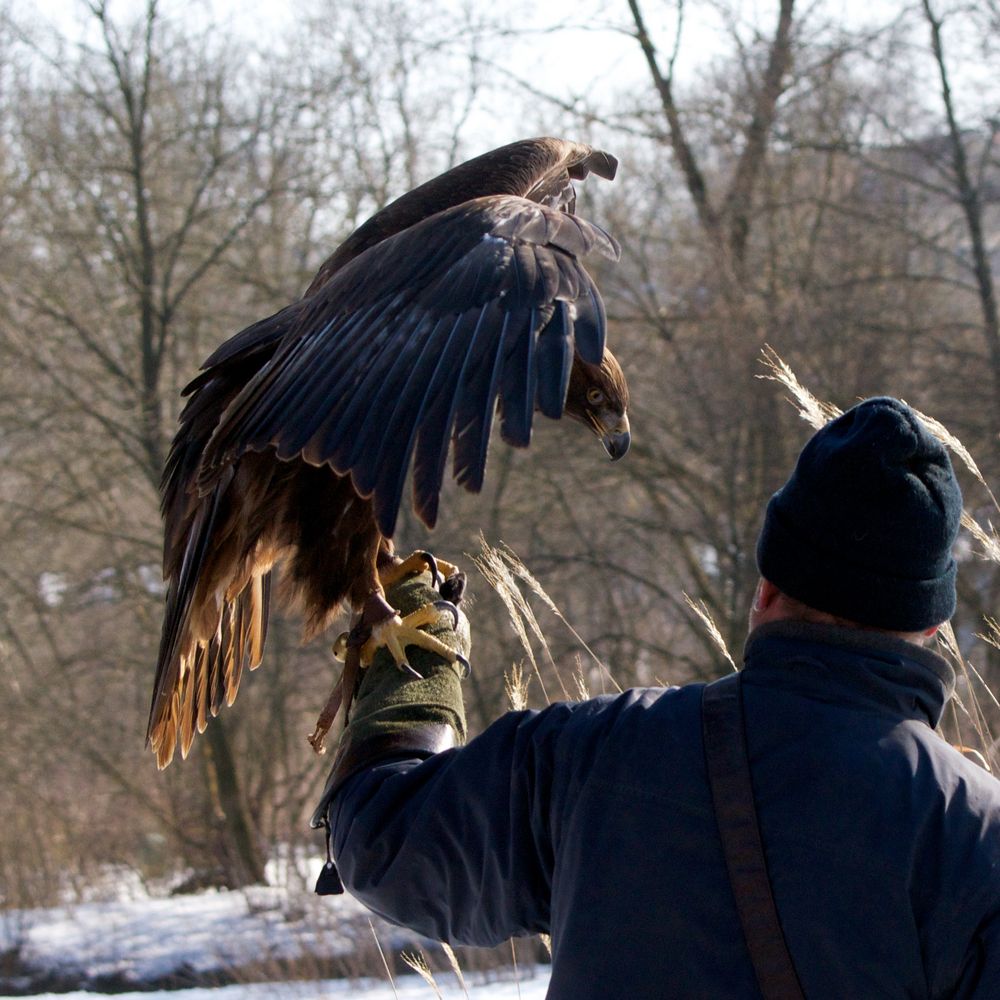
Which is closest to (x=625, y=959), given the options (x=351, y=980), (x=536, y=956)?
(x=351, y=980)

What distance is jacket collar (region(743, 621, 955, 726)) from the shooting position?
1559 mm

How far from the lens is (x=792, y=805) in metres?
1.49

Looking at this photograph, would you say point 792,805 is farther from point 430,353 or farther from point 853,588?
point 430,353

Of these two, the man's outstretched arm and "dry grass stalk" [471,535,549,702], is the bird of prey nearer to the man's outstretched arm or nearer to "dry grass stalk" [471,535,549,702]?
"dry grass stalk" [471,535,549,702]

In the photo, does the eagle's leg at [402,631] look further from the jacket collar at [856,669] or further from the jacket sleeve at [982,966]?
the jacket sleeve at [982,966]

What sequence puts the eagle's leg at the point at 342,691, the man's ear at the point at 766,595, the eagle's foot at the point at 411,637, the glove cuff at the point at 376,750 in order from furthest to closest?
1. the eagle's leg at the point at 342,691
2. the eagle's foot at the point at 411,637
3. the glove cuff at the point at 376,750
4. the man's ear at the point at 766,595

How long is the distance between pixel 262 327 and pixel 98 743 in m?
10.9

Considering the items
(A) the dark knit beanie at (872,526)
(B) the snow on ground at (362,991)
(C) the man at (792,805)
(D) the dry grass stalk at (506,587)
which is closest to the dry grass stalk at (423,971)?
(D) the dry grass stalk at (506,587)

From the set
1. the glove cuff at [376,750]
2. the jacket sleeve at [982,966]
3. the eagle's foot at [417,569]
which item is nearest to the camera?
the jacket sleeve at [982,966]

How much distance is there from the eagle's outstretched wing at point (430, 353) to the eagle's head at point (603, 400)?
0.83 m

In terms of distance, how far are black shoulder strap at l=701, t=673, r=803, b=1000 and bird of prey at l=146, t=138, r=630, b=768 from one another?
521mm

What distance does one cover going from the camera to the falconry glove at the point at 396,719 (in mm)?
1918

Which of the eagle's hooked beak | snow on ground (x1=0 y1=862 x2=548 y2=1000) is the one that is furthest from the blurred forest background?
the eagle's hooked beak

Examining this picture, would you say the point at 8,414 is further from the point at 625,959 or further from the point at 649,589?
the point at 625,959
